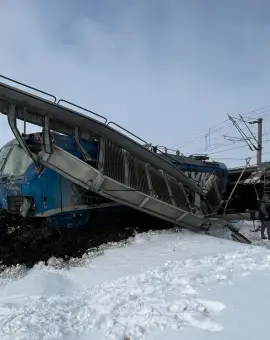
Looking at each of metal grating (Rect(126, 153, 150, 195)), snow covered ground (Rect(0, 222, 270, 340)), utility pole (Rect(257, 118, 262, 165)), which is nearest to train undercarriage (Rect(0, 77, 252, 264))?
metal grating (Rect(126, 153, 150, 195))

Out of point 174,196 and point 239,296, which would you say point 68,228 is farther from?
point 239,296

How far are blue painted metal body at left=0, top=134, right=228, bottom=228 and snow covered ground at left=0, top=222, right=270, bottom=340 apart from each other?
1.64 m

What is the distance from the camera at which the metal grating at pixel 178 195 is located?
37.3 ft

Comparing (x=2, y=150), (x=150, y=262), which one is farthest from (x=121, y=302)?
(x=2, y=150)

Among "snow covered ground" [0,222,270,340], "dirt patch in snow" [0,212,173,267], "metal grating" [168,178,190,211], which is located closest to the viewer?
"snow covered ground" [0,222,270,340]

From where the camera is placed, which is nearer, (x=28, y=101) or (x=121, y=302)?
(x=121, y=302)

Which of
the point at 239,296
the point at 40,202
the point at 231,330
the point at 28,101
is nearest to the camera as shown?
the point at 231,330

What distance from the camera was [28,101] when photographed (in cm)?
908

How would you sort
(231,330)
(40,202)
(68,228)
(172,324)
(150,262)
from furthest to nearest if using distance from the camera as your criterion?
(68,228) → (40,202) → (150,262) → (172,324) → (231,330)

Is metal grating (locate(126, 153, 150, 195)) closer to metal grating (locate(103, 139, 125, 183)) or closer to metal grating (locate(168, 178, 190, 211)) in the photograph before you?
metal grating (locate(103, 139, 125, 183))

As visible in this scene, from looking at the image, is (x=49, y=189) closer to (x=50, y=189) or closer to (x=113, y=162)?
(x=50, y=189)

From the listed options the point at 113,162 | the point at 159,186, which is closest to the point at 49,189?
the point at 113,162

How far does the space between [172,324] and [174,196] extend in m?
7.05

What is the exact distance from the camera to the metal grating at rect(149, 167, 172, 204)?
35.6 feet
